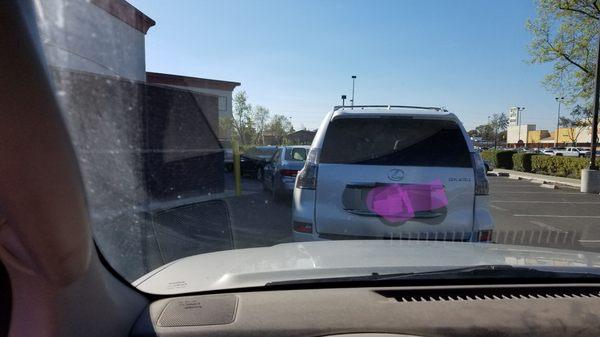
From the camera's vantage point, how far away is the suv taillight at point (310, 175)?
4863 mm

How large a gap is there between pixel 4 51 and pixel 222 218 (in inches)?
217

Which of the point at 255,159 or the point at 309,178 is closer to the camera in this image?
the point at 309,178

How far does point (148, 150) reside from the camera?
37.0ft

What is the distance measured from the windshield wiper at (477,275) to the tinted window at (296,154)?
10.9 metres

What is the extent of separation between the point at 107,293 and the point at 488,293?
1631 mm

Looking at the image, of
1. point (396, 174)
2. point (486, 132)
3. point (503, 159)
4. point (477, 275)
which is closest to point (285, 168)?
point (396, 174)

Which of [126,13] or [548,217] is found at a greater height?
[126,13]

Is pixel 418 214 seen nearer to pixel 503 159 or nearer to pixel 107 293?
pixel 107 293

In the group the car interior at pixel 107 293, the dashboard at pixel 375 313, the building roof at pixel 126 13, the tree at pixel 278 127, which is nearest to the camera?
the car interior at pixel 107 293

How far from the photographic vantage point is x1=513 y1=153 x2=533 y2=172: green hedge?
101 ft

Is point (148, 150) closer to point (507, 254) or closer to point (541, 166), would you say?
point (507, 254)

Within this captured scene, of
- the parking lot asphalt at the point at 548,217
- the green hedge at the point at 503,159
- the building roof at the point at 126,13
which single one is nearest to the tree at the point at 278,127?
the green hedge at the point at 503,159

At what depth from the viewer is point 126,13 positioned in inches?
206

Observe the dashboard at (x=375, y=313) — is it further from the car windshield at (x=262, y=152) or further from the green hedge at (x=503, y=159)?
the green hedge at (x=503, y=159)
